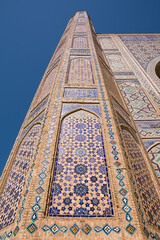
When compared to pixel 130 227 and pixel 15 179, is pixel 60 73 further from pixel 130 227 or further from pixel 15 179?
pixel 130 227

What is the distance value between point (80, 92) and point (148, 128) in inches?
63.4

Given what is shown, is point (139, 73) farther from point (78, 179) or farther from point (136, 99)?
point (78, 179)

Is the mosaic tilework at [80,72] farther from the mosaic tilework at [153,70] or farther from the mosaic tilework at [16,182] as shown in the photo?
the mosaic tilework at [153,70]

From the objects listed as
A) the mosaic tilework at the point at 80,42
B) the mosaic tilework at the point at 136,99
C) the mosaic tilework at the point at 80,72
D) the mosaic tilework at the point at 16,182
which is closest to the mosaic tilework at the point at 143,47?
the mosaic tilework at the point at 136,99

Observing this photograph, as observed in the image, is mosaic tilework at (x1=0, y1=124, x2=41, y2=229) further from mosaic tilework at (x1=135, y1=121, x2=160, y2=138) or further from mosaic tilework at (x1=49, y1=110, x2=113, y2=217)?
mosaic tilework at (x1=135, y1=121, x2=160, y2=138)

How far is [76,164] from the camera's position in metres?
1.85

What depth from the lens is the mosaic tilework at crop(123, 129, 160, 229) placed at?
1686mm

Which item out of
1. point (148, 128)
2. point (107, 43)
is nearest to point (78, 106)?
point (148, 128)

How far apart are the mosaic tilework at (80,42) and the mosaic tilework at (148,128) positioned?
2.64 metres

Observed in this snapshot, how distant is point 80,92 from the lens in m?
2.96

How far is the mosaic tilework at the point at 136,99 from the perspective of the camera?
4141 millimetres

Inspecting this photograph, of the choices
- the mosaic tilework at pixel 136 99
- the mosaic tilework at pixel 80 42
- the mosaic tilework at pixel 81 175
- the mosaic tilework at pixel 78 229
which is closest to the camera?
the mosaic tilework at pixel 78 229

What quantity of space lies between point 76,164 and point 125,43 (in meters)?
7.49

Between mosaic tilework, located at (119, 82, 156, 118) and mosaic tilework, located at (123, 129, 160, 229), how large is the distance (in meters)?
1.82
